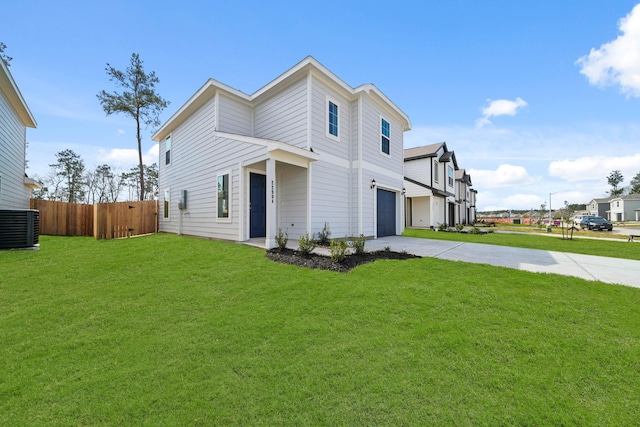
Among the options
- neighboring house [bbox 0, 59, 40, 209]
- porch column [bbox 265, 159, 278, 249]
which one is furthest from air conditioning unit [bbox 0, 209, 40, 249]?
porch column [bbox 265, 159, 278, 249]

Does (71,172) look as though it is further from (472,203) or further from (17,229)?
(472,203)

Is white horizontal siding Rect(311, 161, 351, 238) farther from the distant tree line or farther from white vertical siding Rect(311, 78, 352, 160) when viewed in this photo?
the distant tree line

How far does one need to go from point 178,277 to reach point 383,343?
3.91 metres

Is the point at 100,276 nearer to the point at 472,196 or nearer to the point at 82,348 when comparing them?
the point at 82,348

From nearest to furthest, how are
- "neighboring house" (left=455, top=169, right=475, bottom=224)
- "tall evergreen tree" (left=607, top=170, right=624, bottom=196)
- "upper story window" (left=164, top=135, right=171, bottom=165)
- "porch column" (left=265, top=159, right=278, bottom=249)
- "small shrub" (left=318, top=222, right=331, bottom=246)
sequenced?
"porch column" (left=265, top=159, right=278, bottom=249) < "small shrub" (left=318, top=222, right=331, bottom=246) < "upper story window" (left=164, top=135, right=171, bottom=165) < "neighboring house" (left=455, top=169, right=475, bottom=224) < "tall evergreen tree" (left=607, top=170, right=624, bottom=196)

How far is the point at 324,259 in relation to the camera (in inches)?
220

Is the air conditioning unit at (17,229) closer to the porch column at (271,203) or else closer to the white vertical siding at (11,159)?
the white vertical siding at (11,159)

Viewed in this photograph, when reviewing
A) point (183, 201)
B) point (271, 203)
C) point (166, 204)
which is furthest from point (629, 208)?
point (166, 204)

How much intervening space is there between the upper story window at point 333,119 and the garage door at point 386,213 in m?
3.32

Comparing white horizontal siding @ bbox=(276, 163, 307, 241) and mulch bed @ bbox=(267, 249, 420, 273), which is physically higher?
white horizontal siding @ bbox=(276, 163, 307, 241)

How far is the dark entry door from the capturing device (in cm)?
841

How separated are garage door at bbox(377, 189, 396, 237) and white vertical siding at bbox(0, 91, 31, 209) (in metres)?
13.9

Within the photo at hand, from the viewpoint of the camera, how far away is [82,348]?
8.45 feet

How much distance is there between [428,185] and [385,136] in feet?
33.5
